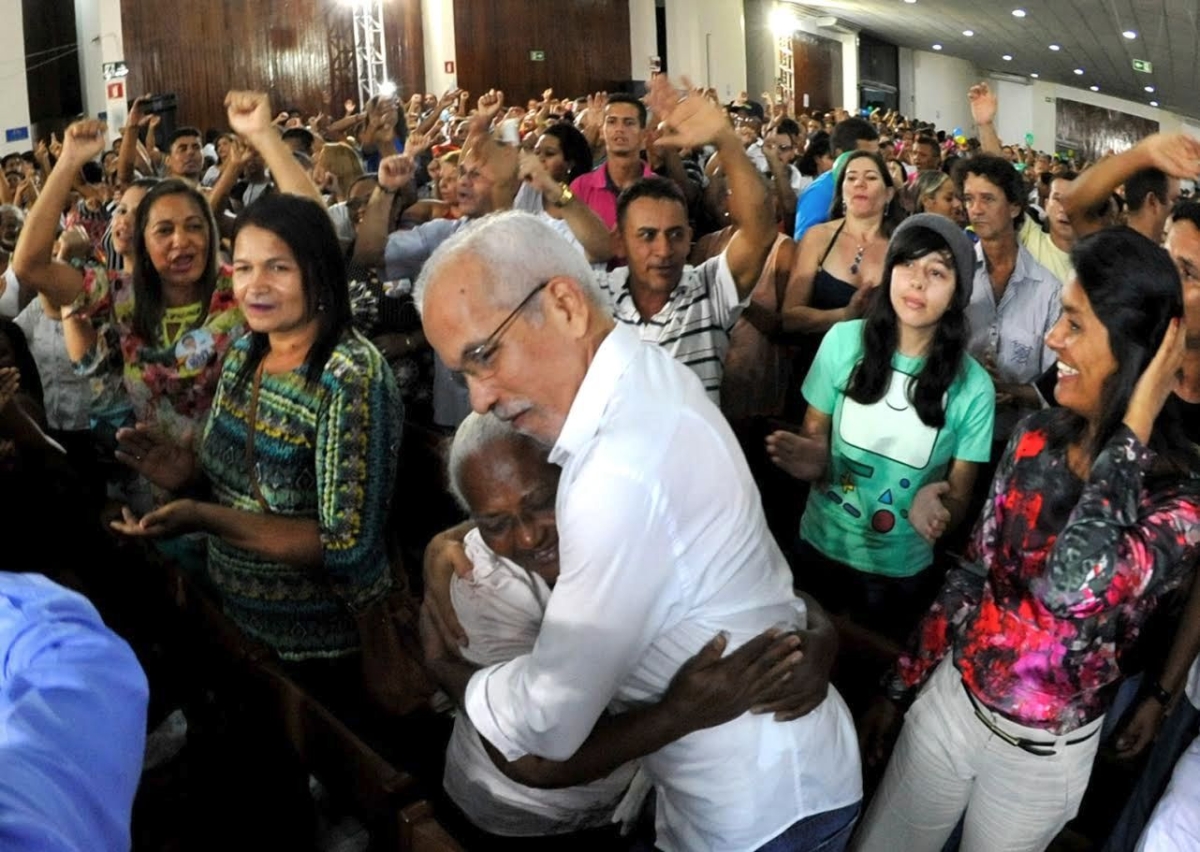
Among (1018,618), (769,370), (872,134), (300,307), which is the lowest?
(1018,618)

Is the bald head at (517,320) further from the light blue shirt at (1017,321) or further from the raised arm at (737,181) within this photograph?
the light blue shirt at (1017,321)

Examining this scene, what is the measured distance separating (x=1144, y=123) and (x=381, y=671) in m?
41.8

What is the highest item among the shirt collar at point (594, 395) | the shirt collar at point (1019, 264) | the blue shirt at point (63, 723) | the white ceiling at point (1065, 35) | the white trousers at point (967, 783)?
the white ceiling at point (1065, 35)

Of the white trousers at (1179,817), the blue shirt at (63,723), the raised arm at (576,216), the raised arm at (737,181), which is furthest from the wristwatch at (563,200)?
the blue shirt at (63,723)

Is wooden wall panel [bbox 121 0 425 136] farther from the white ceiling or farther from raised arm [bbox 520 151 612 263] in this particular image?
raised arm [bbox 520 151 612 263]

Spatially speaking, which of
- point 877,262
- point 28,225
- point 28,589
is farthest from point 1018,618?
point 28,225

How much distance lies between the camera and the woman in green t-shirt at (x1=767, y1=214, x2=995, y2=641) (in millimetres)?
2412

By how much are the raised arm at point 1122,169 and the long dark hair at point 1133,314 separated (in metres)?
1.05

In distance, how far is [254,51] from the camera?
46.7 feet

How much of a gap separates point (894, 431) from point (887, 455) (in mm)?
57

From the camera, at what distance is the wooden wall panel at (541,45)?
1653cm

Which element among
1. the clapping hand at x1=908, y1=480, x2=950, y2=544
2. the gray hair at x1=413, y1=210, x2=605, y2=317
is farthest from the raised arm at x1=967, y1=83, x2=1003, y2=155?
the gray hair at x1=413, y1=210, x2=605, y2=317

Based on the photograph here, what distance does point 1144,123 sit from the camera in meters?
37.4

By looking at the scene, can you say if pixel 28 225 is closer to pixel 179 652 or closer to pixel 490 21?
pixel 179 652
